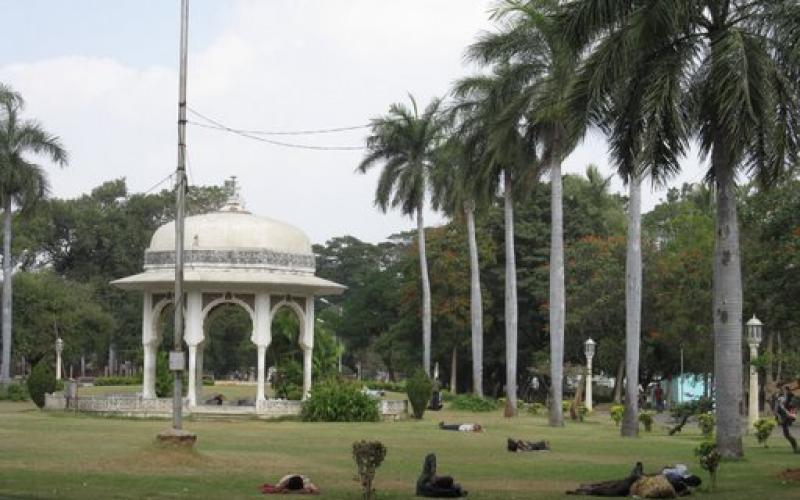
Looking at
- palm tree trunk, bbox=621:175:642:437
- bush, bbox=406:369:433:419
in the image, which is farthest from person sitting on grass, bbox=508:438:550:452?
bush, bbox=406:369:433:419

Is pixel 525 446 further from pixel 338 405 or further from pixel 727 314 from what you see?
pixel 338 405

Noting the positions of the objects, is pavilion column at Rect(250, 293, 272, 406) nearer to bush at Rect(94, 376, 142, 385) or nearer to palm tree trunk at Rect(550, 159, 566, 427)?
palm tree trunk at Rect(550, 159, 566, 427)

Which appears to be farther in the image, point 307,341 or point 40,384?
point 40,384

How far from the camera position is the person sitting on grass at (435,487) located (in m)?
18.1

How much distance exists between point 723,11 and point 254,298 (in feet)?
76.5

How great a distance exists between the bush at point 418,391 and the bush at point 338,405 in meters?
1.82

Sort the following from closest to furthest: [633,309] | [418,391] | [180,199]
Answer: [180,199], [633,309], [418,391]

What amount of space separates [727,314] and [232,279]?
68.7 feet

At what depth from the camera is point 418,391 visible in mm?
43281

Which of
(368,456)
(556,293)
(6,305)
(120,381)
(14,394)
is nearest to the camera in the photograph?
(368,456)

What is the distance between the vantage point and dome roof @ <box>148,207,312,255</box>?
140 feet

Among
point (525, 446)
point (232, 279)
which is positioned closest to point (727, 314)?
point (525, 446)

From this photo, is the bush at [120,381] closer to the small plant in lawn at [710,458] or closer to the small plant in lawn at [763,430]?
the small plant in lawn at [763,430]

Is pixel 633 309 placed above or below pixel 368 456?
above
